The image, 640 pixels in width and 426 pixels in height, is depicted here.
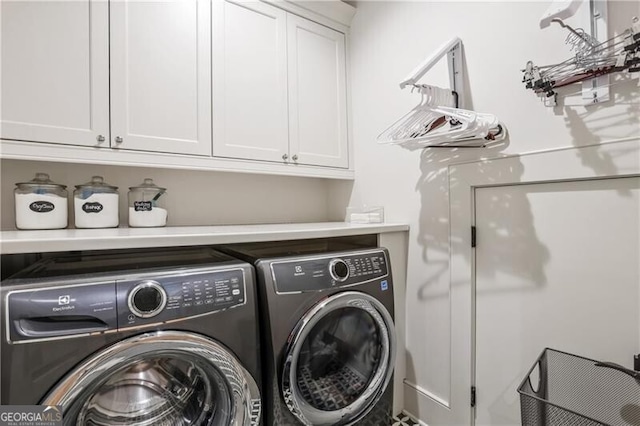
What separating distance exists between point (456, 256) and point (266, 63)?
147cm

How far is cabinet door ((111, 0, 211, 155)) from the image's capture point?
4.49 feet

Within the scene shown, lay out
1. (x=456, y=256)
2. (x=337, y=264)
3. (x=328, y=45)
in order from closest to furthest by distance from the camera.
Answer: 1. (x=337, y=264)
2. (x=456, y=256)
3. (x=328, y=45)

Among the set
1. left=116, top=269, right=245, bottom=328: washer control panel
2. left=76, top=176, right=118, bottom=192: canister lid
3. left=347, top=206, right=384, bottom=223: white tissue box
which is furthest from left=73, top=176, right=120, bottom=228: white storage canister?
left=347, top=206, right=384, bottom=223: white tissue box

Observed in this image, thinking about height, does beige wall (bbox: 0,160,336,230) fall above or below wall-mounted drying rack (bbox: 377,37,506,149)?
below

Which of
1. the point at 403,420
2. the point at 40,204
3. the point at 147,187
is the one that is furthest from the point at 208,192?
the point at 403,420

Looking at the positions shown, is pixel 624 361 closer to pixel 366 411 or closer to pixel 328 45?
pixel 366 411

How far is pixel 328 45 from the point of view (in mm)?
2006

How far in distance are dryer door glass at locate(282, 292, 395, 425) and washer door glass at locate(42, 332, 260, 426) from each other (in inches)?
9.5

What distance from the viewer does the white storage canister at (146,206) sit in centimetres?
151

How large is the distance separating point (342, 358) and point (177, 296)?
2.65ft

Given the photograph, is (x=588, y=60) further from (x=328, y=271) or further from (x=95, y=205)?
(x=95, y=205)

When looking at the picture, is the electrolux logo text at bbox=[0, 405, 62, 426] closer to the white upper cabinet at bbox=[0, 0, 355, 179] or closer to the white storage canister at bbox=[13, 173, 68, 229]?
the white storage canister at bbox=[13, 173, 68, 229]

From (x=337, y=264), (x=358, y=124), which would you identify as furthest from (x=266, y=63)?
(x=337, y=264)

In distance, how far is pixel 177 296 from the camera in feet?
3.20
